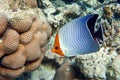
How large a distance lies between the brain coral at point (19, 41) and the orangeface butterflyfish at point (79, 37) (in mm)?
1682

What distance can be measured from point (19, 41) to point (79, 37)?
1.97 meters

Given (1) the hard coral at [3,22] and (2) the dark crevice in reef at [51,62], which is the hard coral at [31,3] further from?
(2) the dark crevice in reef at [51,62]

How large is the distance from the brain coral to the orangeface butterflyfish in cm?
168

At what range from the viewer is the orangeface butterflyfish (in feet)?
7.00

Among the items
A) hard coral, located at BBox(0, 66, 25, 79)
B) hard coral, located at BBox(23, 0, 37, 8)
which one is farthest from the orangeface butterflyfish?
hard coral, located at BBox(23, 0, 37, 8)

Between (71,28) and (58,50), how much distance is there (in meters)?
0.25

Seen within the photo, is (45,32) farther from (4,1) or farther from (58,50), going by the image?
(58,50)

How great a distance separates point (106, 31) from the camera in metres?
4.49

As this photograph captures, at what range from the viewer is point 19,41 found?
3895mm

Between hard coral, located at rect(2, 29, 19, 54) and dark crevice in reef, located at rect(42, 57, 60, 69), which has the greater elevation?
hard coral, located at rect(2, 29, 19, 54)

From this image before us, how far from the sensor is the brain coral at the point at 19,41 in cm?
368

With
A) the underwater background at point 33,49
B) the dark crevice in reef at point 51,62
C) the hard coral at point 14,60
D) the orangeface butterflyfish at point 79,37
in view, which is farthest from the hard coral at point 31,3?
the orangeface butterflyfish at point 79,37

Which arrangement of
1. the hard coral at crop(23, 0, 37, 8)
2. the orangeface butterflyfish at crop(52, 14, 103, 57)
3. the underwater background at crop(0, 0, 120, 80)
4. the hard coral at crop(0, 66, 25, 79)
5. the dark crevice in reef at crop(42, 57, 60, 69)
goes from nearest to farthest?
the orangeface butterflyfish at crop(52, 14, 103, 57), the underwater background at crop(0, 0, 120, 80), the hard coral at crop(0, 66, 25, 79), the hard coral at crop(23, 0, 37, 8), the dark crevice in reef at crop(42, 57, 60, 69)

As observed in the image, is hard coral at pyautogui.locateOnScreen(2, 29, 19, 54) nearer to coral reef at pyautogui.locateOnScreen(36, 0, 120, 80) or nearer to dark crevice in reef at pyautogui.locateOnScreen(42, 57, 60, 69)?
coral reef at pyautogui.locateOnScreen(36, 0, 120, 80)
